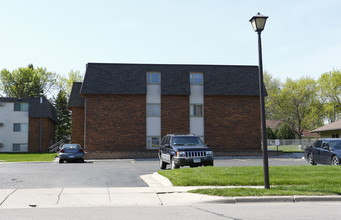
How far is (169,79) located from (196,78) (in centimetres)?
270

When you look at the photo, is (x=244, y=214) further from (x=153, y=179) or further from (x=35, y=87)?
(x=35, y=87)

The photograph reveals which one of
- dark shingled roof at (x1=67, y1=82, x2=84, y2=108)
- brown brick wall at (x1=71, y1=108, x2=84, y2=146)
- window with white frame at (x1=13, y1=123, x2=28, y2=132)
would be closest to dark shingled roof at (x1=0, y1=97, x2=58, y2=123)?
window with white frame at (x1=13, y1=123, x2=28, y2=132)

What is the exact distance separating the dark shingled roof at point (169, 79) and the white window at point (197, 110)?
153cm

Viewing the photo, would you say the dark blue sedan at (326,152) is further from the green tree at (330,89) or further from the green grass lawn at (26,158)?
the green tree at (330,89)

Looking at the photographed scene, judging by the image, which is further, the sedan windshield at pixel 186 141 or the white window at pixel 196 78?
the white window at pixel 196 78

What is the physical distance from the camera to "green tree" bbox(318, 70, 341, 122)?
2368 inches

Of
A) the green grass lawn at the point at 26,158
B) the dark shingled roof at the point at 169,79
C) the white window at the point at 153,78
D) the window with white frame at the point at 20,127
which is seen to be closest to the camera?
the green grass lawn at the point at 26,158

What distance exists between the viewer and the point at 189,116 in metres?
36.2

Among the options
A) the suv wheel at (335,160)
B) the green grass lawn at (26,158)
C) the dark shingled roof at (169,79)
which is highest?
the dark shingled roof at (169,79)

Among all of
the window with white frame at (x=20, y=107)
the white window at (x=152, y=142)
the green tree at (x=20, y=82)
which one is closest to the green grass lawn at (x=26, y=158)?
the white window at (x=152, y=142)

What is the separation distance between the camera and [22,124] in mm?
50688

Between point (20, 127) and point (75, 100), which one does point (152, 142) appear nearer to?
point (75, 100)

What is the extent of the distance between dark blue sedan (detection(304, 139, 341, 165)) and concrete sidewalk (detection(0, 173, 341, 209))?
981cm

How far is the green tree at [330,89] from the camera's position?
6014 centimetres
